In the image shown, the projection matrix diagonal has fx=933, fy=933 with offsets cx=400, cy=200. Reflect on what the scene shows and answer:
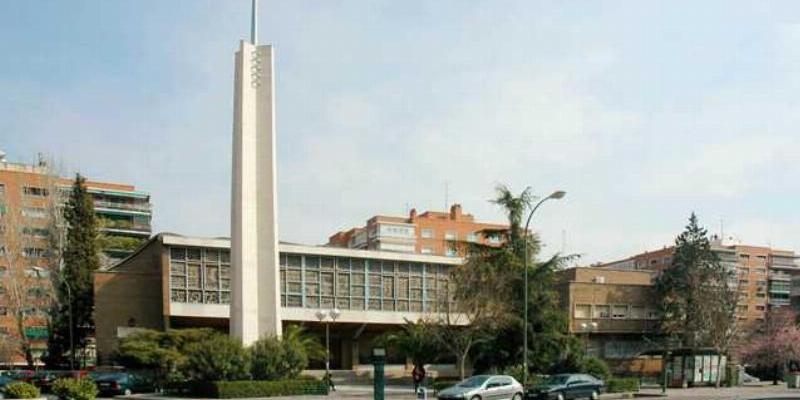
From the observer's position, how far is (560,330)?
5172 centimetres

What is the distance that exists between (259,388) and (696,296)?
141ft

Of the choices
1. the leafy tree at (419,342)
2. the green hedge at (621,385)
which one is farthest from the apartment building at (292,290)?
the green hedge at (621,385)

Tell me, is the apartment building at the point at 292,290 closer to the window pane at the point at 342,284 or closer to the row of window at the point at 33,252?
the window pane at the point at 342,284

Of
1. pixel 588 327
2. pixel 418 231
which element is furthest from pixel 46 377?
pixel 418 231

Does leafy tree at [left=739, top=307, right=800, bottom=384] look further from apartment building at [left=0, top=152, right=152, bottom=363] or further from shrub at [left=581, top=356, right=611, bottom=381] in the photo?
apartment building at [left=0, top=152, right=152, bottom=363]

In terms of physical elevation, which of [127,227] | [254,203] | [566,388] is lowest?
[566,388]

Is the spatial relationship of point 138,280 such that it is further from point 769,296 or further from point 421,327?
point 769,296

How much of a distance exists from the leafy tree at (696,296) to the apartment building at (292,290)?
1773 cm

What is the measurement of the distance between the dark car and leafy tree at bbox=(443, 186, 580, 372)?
712 centimetres

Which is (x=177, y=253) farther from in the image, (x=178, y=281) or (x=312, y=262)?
(x=312, y=262)

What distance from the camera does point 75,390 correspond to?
99.0 feet

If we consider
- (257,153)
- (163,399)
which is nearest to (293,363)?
(163,399)

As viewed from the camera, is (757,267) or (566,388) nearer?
(566,388)

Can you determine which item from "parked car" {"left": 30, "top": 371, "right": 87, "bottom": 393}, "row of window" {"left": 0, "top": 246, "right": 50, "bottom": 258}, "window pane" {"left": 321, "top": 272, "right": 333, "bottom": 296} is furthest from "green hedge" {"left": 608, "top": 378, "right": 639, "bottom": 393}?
"row of window" {"left": 0, "top": 246, "right": 50, "bottom": 258}
